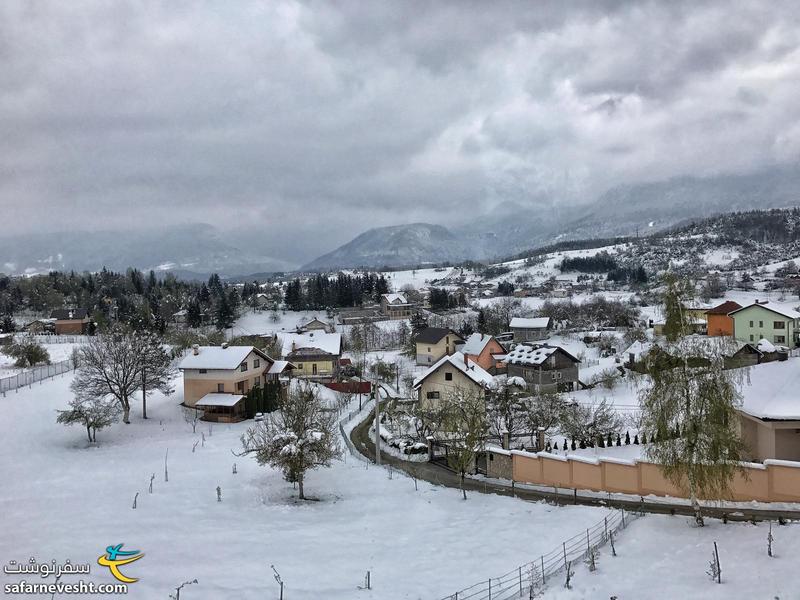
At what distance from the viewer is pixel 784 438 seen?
2334cm

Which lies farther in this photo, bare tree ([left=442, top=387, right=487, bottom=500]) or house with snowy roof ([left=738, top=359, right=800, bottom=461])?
bare tree ([left=442, top=387, right=487, bottom=500])

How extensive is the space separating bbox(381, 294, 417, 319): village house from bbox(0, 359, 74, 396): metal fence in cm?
8936

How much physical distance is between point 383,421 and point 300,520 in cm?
2175

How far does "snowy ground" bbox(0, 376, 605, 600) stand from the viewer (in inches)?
630

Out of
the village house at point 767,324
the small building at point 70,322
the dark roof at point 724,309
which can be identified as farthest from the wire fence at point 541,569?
the small building at point 70,322

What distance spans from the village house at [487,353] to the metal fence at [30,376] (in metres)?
43.8

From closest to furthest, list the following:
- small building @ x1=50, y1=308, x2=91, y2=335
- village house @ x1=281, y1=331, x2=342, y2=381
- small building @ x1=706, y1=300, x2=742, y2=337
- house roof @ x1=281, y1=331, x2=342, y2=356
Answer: village house @ x1=281, y1=331, x2=342, y2=381 → house roof @ x1=281, y1=331, x2=342, y2=356 → small building @ x1=706, y1=300, x2=742, y2=337 → small building @ x1=50, y1=308, x2=91, y2=335

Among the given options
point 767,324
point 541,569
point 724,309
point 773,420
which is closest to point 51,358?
point 541,569

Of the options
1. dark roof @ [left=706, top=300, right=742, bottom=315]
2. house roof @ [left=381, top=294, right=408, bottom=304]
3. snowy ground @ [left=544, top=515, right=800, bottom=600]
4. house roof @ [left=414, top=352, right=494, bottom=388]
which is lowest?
snowy ground @ [left=544, top=515, right=800, bottom=600]

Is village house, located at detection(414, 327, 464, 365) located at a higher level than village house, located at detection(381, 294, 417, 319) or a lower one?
lower

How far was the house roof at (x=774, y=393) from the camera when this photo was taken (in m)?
22.9

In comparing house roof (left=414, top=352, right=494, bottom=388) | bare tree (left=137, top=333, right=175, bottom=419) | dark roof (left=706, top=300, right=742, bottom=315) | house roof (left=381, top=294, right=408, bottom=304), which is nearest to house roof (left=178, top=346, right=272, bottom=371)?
bare tree (left=137, top=333, right=175, bottom=419)

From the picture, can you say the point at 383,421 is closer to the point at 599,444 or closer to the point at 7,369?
the point at 599,444

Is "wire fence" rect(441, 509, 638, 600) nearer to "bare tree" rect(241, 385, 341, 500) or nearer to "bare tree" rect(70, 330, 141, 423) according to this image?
"bare tree" rect(241, 385, 341, 500)
